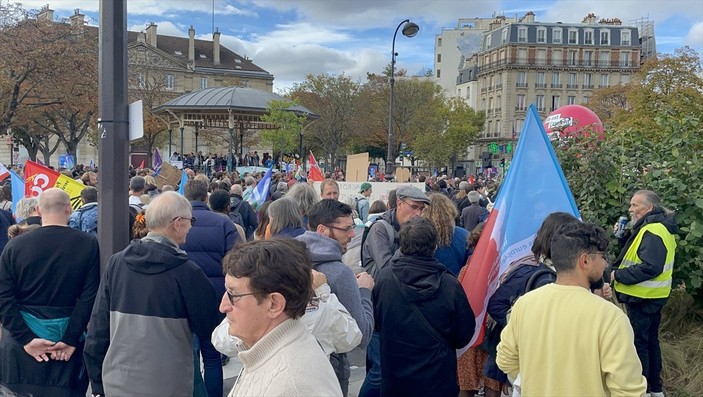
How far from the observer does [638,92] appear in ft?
125

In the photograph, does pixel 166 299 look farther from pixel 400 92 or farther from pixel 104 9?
pixel 400 92

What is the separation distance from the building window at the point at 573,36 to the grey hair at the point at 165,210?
264 ft

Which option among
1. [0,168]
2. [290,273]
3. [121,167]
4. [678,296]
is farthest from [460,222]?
[290,273]

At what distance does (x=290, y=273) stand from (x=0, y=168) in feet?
34.2

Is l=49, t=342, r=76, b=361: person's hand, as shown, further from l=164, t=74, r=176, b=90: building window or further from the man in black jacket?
l=164, t=74, r=176, b=90: building window

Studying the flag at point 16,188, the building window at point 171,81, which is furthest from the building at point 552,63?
the flag at point 16,188

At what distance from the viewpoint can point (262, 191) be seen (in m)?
10.8

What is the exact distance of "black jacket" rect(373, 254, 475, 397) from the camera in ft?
Result: 12.2

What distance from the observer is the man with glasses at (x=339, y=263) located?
11.5 feet

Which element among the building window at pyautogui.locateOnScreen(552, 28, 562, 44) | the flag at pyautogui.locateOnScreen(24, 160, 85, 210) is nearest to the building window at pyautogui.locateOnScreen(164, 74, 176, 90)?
the building window at pyautogui.locateOnScreen(552, 28, 562, 44)

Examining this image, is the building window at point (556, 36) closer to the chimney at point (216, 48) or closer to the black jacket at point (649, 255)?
the chimney at point (216, 48)

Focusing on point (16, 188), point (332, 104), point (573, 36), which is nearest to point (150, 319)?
point (16, 188)

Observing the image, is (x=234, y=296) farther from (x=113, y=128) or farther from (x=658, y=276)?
(x=658, y=276)

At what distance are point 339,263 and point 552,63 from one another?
260ft
